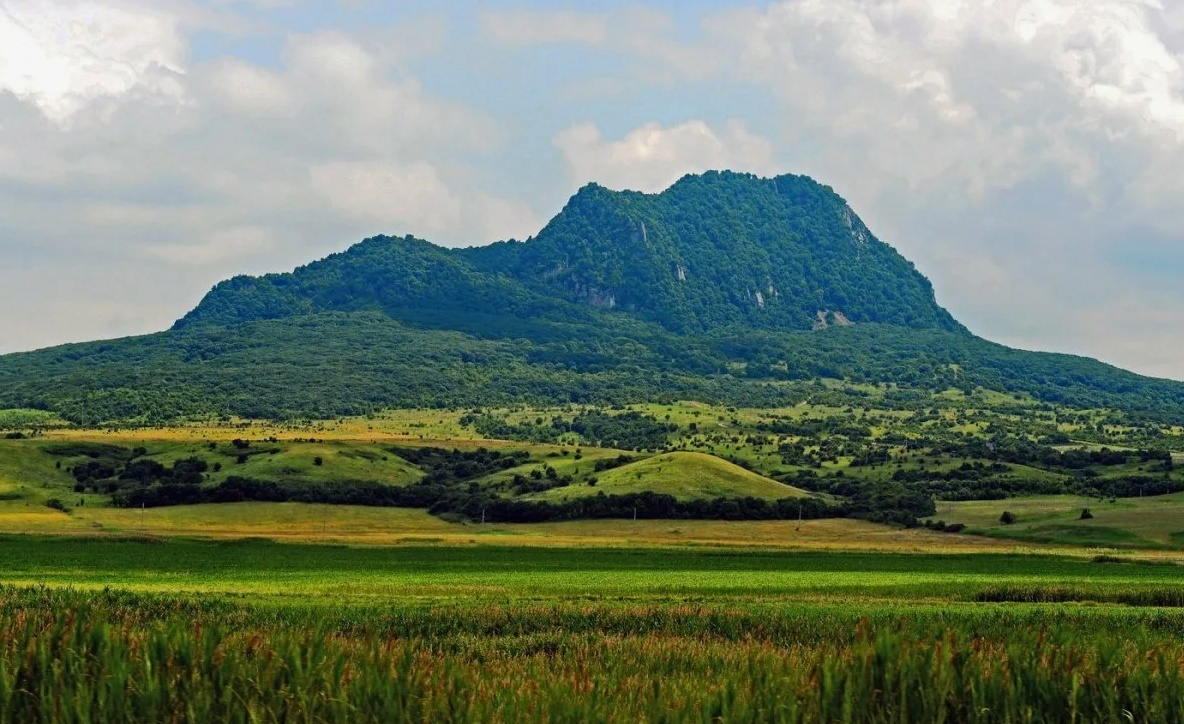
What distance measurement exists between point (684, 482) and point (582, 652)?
473 feet

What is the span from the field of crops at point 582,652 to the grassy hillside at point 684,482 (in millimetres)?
102738

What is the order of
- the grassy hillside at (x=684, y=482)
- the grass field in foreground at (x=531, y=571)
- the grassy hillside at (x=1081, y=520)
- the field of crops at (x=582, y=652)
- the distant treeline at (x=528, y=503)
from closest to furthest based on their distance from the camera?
the field of crops at (x=582, y=652), the grass field in foreground at (x=531, y=571), the grassy hillside at (x=1081, y=520), the distant treeline at (x=528, y=503), the grassy hillside at (x=684, y=482)

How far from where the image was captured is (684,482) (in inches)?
6575

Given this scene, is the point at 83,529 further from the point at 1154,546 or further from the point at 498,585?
the point at 1154,546

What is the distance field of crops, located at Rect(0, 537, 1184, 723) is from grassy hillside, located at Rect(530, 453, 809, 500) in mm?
102738

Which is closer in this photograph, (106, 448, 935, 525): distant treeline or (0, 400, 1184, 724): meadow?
(0, 400, 1184, 724): meadow

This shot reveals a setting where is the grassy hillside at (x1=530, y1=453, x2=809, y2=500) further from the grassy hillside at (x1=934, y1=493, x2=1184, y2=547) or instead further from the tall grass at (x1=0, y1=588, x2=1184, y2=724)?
the tall grass at (x1=0, y1=588, x2=1184, y2=724)

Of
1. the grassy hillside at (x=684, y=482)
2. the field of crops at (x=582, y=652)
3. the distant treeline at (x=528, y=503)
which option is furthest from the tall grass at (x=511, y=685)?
the grassy hillside at (x=684, y=482)

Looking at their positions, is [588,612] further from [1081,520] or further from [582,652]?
[1081,520]

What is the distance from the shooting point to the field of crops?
13.9 metres

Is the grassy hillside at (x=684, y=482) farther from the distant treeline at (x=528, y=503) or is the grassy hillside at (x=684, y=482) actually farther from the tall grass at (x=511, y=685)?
the tall grass at (x=511, y=685)

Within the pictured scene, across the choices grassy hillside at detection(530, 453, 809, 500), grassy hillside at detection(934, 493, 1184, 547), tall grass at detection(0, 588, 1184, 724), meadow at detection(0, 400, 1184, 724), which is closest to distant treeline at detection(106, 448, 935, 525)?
meadow at detection(0, 400, 1184, 724)

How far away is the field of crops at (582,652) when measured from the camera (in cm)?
1390

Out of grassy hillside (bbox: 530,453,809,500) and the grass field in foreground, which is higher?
grassy hillside (bbox: 530,453,809,500)
